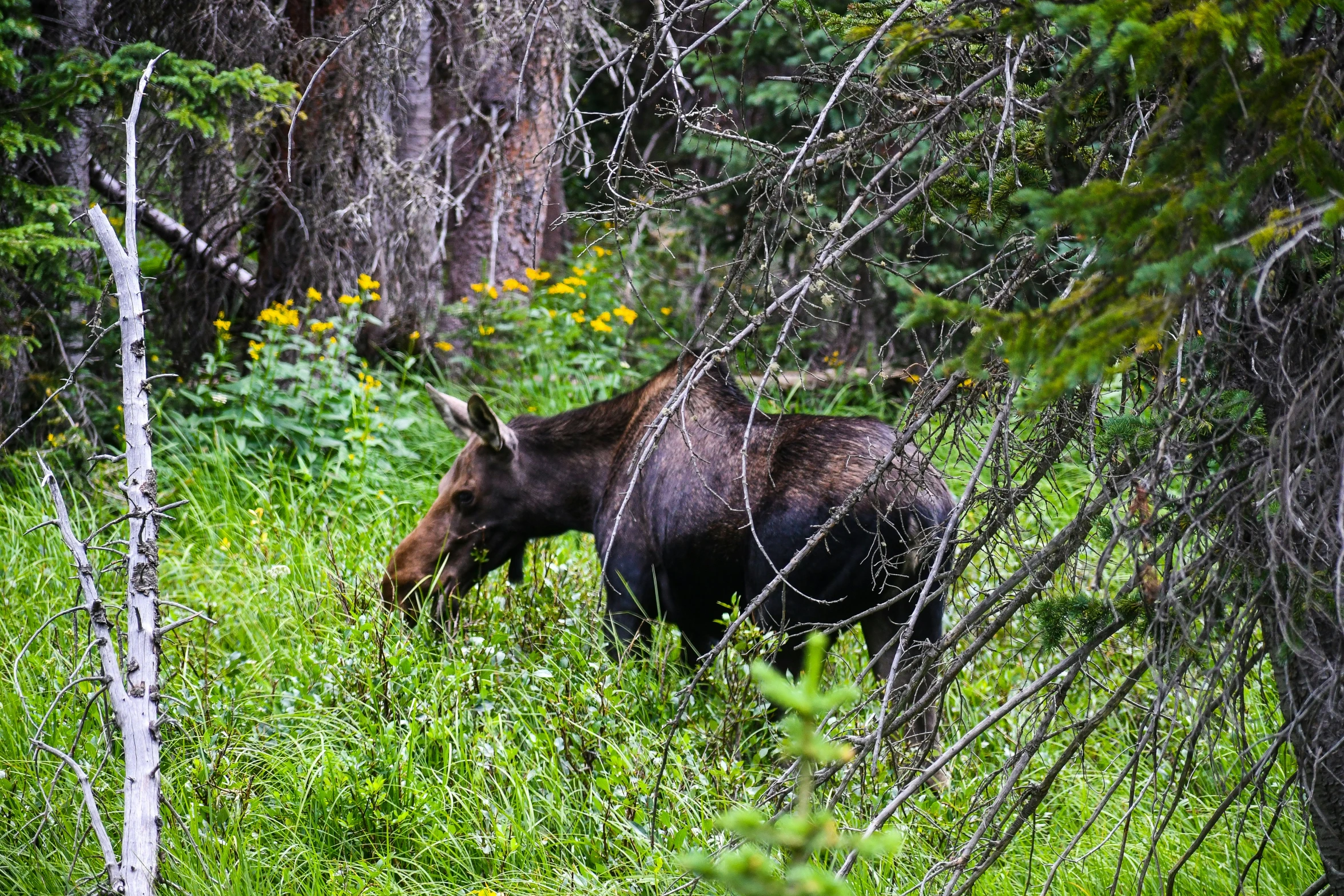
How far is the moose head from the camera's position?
Result: 5391 mm

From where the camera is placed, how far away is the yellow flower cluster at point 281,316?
23.7 ft

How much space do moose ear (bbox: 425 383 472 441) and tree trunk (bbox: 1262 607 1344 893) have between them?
3976 mm

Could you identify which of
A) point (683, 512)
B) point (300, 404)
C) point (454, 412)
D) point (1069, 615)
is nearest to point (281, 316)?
point (300, 404)

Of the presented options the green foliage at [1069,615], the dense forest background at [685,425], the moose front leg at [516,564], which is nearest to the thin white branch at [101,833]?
the dense forest background at [685,425]

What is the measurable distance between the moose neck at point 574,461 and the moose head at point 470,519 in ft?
0.22

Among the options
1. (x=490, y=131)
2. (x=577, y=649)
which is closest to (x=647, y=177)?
(x=577, y=649)

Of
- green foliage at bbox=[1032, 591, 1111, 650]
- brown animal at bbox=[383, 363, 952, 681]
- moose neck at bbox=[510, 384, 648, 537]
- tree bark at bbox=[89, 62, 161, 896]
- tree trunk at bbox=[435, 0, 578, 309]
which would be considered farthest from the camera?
tree trunk at bbox=[435, 0, 578, 309]

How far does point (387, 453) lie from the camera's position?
7.43 meters

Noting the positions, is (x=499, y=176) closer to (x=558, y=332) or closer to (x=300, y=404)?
(x=558, y=332)

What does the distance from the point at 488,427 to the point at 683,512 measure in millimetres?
1142

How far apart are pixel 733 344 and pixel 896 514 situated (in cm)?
225

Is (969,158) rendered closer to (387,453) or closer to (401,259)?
(387,453)

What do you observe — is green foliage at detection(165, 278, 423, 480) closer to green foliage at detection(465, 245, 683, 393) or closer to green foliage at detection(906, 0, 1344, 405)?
green foliage at detection(465, 245, 683, 393)

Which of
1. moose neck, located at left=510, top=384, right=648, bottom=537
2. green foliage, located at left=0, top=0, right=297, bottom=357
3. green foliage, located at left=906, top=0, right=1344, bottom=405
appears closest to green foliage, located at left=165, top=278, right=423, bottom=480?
green foliage, located at left=0, top=0, right=297, bottom=357
